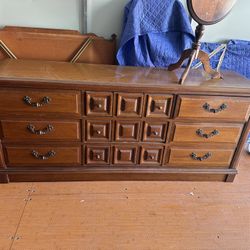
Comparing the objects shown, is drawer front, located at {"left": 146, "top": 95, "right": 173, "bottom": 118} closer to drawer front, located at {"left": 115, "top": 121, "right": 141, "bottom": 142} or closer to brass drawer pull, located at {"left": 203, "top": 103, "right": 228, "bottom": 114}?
drawer front, located at {"left": 115, "top": 121, "right": 141, "bottom": 142}

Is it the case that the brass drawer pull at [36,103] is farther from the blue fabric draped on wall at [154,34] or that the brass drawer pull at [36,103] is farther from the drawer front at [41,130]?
the blue fabric draped on wall at [154,34]

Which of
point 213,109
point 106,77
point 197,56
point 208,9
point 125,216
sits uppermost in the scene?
point 208,9

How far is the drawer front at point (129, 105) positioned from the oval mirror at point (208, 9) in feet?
1.77

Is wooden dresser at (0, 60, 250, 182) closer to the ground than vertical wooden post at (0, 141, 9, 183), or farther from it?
farther from it

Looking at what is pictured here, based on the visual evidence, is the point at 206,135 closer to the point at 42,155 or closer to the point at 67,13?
the point at 42,155

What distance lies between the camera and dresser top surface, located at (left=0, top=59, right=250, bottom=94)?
4.17ft

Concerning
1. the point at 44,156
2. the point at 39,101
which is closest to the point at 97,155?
the point at 44,156

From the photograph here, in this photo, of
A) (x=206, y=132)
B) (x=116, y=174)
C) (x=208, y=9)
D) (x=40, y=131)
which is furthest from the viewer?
(x=116, y=174)

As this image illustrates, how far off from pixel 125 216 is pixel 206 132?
726 millimetres

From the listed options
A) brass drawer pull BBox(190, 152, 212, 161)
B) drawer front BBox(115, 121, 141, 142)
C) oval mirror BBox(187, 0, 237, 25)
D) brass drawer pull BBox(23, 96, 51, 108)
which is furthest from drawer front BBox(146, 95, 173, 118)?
brass drawer pull BBox(23, 96, 51, 108)

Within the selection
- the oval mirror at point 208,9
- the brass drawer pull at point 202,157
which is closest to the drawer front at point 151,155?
the brass drawer pull at point 202,157

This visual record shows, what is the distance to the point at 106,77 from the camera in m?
1.37

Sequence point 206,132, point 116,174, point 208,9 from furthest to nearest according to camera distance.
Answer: point 116,174, point 206,132, point 208,9

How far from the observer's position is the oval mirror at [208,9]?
1.27 metres
